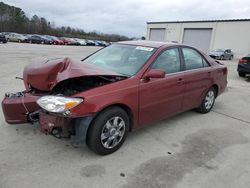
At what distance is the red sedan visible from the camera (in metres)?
2.85

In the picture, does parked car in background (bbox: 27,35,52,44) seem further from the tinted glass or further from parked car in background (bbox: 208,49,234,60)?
the tinted glass

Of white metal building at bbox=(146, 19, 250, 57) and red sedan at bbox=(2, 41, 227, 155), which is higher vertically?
white metal building at bbox=(146, 19, 250, 57)

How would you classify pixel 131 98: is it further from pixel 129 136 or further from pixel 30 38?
pixel 30 38

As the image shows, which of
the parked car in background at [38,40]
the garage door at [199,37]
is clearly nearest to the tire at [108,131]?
Answer: the garage door at [199,37]

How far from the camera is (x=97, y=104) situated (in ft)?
9.30

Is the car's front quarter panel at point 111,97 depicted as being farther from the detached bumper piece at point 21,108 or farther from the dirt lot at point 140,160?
the detached bumper piece at point 21,108

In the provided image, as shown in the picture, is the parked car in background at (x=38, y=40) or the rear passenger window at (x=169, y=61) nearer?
the rear passenger window at (x=169, y=61)

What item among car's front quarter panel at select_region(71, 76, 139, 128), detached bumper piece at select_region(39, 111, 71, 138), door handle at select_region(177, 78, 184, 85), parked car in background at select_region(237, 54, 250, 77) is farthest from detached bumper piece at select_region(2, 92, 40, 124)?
parked car in background at select_region(237, 54, 250, 77)

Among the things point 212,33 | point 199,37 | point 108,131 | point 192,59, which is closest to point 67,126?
point 108,131

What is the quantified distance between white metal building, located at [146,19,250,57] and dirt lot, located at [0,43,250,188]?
2861 cm

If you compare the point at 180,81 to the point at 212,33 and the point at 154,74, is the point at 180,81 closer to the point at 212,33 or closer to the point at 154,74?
the point at 154,74

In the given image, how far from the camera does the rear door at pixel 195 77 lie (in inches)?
169

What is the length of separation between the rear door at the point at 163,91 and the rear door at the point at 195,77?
0.21 metres

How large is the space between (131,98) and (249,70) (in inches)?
371
